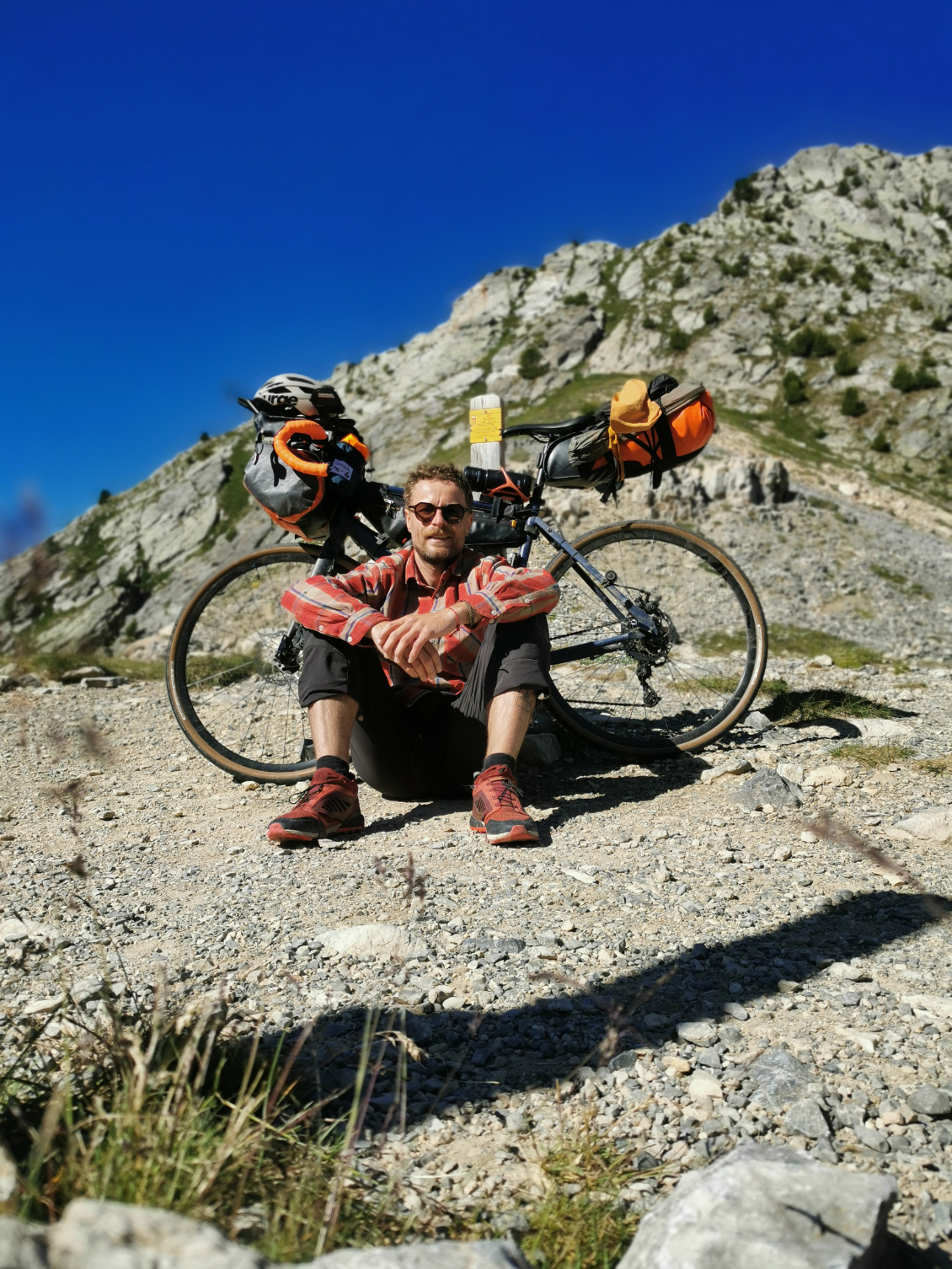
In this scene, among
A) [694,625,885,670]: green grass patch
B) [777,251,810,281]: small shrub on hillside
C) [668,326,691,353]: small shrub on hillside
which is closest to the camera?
[694,625,885,670]: green grass patch

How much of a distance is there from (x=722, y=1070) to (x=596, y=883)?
127 cm

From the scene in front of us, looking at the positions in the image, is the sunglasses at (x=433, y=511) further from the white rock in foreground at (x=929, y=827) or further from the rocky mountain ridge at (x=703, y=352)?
the rocky mountain ridge at (x=703, y=352)

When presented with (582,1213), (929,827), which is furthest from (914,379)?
(582,1213)

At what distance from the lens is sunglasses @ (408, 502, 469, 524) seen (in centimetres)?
411

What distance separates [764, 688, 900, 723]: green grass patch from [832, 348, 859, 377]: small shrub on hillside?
3614 cm

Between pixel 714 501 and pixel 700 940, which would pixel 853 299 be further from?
pixel 700 940

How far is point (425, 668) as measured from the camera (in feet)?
12.5

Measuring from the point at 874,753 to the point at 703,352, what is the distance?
44.8 metres

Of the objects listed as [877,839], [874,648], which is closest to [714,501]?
[874,648]

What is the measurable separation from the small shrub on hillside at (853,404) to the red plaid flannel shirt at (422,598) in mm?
34285

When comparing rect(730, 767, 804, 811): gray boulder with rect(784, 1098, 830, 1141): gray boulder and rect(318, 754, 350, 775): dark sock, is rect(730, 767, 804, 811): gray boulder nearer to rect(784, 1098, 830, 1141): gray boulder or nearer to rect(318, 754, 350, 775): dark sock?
rect(318, 754, 350, 775): dark sock

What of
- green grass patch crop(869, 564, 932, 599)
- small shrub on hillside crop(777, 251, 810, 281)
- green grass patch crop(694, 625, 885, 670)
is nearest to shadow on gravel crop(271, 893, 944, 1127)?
green grass patch crop(694, 625, 885, 670)

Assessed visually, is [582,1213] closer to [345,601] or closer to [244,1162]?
[244,1162]

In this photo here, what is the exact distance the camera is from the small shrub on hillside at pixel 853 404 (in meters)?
33.8
